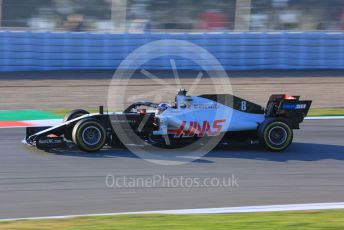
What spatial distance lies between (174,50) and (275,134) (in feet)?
29.0

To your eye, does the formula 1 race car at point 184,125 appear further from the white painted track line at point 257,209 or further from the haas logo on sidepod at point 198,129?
the white painted track line at point 257,209

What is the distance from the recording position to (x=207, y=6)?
19078 millimetres

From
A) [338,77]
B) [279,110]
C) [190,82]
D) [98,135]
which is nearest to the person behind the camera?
[98,135]

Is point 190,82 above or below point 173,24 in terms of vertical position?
below

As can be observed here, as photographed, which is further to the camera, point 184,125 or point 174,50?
point 174,50

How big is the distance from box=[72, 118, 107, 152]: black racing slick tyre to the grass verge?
9.82 feet

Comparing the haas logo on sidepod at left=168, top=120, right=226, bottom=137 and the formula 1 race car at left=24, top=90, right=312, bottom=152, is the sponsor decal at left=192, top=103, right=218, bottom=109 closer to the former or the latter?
the formula 1 race car at left=24, top=90, right=312, bottom=152

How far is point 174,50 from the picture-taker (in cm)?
1798

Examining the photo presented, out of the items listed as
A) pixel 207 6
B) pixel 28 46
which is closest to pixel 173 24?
pixel 207 6

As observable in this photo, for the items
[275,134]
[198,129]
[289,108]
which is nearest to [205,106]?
[198,129]

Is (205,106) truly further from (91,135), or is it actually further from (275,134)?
(91,135)

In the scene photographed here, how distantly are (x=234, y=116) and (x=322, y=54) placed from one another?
10.3 m

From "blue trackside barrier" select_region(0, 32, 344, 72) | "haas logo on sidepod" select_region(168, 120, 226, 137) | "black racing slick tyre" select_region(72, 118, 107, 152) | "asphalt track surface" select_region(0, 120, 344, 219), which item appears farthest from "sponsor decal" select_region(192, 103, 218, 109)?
"blue trackside barrier" select_region(0, 32, 344, 72)

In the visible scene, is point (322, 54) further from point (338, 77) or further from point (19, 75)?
point (19, 75)
